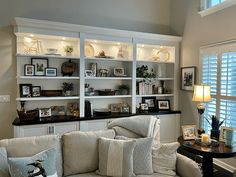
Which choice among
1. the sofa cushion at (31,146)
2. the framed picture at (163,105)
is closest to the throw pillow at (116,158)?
the sofa cushion at (31,146)

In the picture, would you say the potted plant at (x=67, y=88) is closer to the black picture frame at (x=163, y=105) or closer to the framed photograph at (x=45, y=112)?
the framed photograph at (x=45, y=112)

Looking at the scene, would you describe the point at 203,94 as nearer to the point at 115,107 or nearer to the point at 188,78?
the point at 188,78

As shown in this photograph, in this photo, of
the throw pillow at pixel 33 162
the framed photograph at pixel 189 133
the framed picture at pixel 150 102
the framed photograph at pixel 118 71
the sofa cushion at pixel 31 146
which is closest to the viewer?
the throw pillow at pixel 33 162

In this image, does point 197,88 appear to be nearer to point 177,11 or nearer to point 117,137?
point 117,137

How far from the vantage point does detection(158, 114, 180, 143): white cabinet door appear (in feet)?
15.2

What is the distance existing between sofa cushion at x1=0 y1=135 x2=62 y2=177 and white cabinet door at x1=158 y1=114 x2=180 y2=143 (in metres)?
2.85

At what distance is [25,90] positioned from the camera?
375 cm

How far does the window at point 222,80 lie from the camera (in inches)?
133

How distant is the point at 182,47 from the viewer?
475 centimetres

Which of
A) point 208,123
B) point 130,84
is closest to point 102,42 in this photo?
point 130,84

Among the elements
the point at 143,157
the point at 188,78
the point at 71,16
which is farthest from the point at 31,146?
the point at 188,78

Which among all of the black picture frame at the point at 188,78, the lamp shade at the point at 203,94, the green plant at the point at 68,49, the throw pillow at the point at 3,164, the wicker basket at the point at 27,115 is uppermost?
the green plant at the point at 68,49

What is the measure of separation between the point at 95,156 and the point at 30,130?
5.60ft

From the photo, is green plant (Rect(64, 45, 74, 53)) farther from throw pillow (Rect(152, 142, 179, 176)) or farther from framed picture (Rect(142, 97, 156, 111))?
throw pillow (Rect(152, 142, 179, 176))
